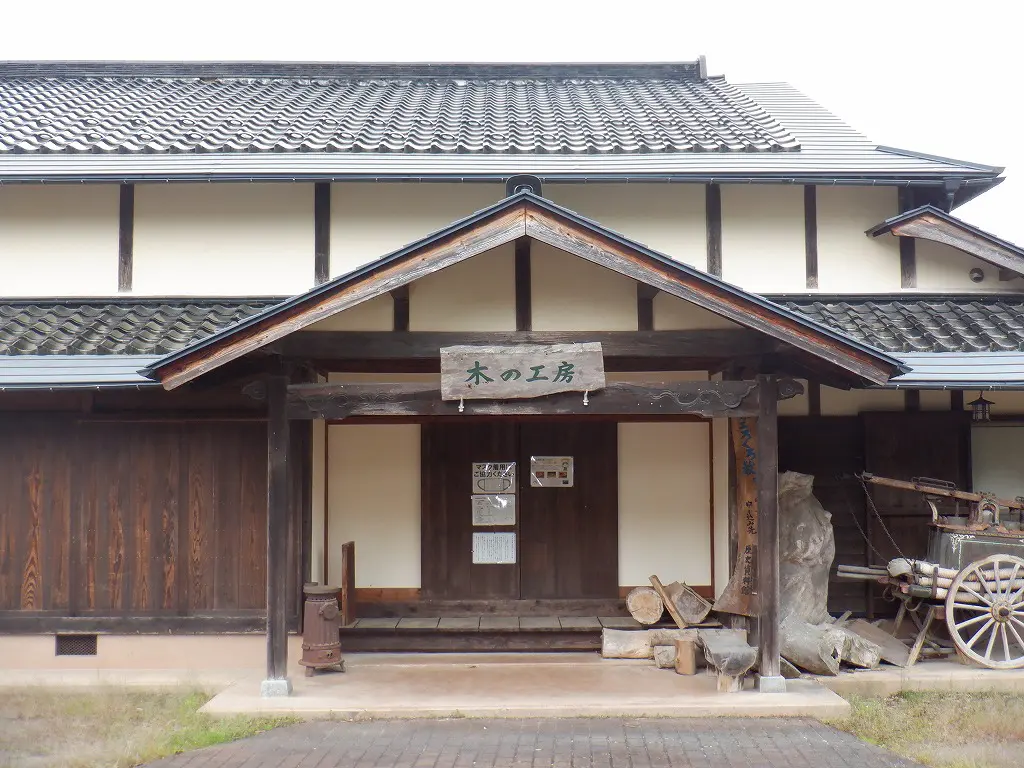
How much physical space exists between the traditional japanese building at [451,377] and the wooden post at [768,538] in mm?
36

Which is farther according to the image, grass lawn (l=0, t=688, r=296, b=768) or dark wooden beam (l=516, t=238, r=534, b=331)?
dark wooden beam (l=516, t=238, r=534, b=331)

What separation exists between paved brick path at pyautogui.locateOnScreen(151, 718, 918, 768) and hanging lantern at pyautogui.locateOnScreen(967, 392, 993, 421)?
14.1 ft

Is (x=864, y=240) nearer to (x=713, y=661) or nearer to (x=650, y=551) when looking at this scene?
(x=650, y=551)

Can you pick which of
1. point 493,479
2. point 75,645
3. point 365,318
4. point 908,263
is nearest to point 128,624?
point 75,645

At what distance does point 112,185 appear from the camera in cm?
973

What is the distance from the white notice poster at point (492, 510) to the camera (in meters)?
9.42

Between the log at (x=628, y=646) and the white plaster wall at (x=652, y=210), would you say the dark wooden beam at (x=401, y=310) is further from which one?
the log at (x=628, y=646)

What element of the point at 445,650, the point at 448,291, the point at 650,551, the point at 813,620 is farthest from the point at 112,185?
the point at 813,620

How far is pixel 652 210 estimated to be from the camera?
9.87 meters

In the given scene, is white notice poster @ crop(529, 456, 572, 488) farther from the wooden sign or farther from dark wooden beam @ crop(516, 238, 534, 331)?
the wooden sign

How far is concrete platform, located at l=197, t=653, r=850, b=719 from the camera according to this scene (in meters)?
7.02

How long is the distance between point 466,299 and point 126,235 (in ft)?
15.3

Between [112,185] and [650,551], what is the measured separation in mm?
7407

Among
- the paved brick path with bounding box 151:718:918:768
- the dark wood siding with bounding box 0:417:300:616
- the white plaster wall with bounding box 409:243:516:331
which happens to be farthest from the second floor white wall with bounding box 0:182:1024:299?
the paved brick path with bounding box 151:718:918:768
